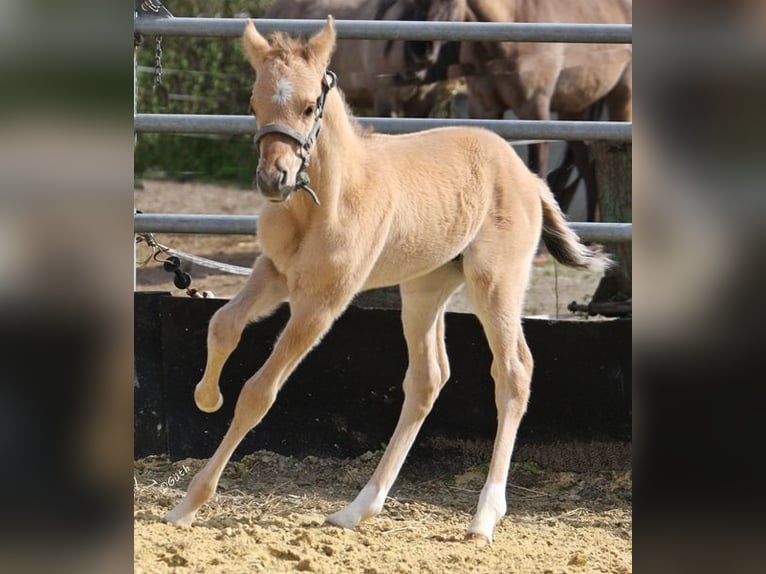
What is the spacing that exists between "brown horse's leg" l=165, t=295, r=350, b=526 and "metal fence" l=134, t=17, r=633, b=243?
134cm

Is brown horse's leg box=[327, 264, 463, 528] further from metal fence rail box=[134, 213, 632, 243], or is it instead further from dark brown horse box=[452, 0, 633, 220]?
dark brown horse box=[452, 0, 633, 220]

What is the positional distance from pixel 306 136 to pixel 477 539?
5.64 ft

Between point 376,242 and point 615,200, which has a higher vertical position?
point 615,200

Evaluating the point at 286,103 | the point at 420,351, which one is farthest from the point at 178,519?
the point at 286,103

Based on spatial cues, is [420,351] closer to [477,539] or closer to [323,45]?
[477,539]

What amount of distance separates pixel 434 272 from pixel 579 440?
1.40m

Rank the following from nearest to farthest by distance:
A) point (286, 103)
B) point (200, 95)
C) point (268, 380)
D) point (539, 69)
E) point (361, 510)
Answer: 1. point (286, 103)
2. point (268, 380)
3. point (361, 510)
4. point (539, 69)
5. point (200, 95)

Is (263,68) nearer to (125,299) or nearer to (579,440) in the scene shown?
(125,299)

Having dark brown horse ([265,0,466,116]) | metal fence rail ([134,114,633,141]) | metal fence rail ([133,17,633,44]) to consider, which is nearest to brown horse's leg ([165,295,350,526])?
metal fence rail ([134,114,633,141])

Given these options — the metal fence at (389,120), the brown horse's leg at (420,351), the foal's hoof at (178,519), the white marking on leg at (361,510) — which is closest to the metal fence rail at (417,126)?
the metal fence at (389,120)

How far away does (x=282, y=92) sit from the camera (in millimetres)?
3689

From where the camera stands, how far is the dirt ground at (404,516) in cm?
388

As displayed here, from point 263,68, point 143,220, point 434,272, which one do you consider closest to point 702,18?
point 263,68

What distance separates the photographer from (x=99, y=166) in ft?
6.89
